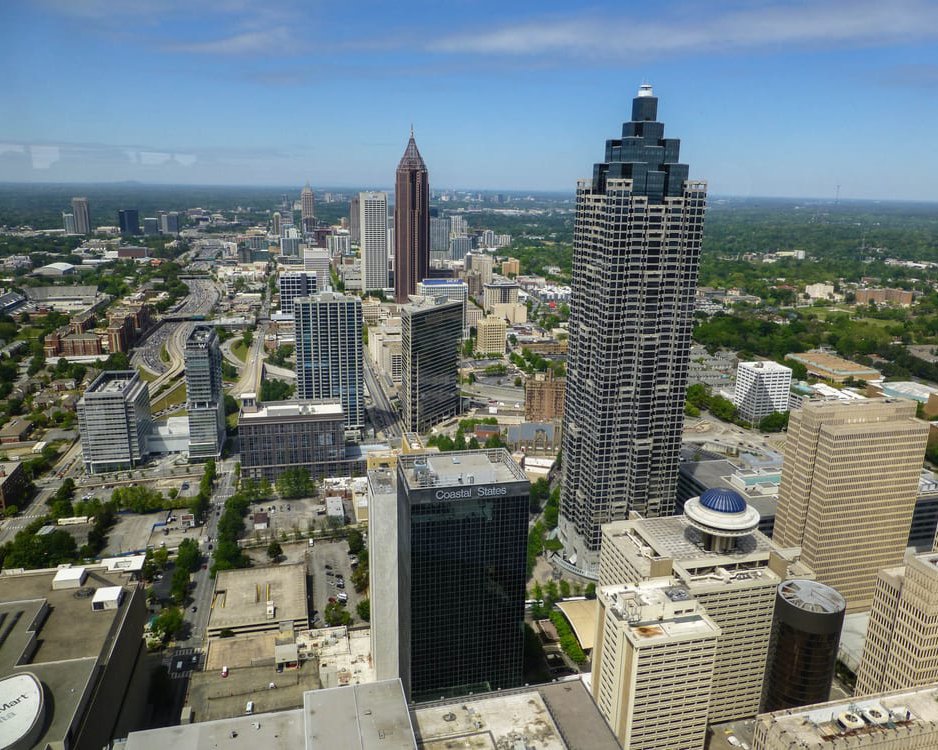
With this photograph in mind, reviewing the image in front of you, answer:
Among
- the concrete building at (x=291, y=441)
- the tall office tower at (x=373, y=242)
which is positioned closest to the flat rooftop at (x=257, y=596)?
the concrete building at (x=291, y=441)

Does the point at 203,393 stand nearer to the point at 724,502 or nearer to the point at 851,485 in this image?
the point at 724,502

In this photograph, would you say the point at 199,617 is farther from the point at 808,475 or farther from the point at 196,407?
the point at 808,475

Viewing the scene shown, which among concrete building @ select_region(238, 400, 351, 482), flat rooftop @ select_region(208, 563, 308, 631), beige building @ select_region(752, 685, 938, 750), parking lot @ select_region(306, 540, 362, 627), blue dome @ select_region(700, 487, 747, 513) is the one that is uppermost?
blue dome @ select_region(700, 487, 747, 513)

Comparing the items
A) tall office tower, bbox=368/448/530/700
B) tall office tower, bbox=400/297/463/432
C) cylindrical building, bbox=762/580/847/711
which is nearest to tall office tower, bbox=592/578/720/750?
tall office tower, bbox=368/448/530/700

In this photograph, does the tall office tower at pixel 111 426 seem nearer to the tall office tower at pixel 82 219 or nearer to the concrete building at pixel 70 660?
the concrete building at pixel 70 660

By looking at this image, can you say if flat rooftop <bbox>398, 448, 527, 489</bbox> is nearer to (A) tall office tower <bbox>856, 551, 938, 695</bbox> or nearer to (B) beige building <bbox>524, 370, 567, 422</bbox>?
(A) tall office tower <bbox>856, 551, 938, 695</bbox>

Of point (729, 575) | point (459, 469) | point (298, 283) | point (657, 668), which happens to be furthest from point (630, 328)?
point (298, 283)
